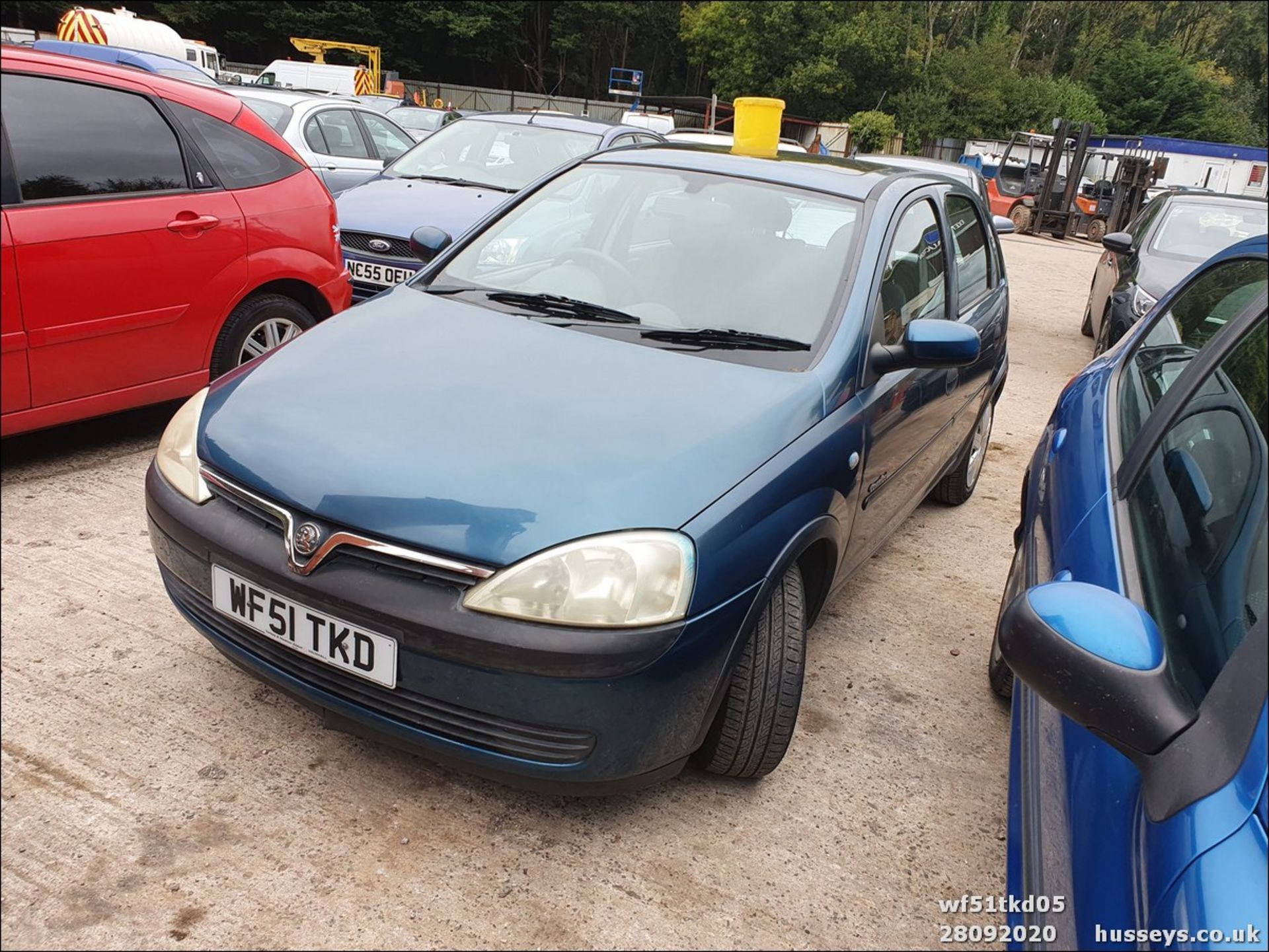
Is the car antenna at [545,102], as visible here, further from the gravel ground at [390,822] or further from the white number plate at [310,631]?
the white number plate at [310,631]

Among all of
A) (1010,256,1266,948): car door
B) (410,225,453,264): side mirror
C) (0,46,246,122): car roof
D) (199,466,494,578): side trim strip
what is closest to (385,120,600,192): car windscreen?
(0,46,246,122): car roof

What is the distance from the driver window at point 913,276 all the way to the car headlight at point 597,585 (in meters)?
1.26

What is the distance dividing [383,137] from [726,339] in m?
7.70

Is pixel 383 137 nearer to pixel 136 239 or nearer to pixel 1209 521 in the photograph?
pixel 136 239

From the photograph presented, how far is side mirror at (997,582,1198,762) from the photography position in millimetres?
1271

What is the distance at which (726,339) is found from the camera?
8.66 ft

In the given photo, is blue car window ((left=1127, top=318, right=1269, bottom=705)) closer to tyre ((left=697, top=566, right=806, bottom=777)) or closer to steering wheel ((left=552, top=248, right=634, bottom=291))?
tyre ((left=697, top=566, right=806, bottom=777))

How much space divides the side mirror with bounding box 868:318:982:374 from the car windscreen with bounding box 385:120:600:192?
4.44 m

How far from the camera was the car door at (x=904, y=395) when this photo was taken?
9.06 feet

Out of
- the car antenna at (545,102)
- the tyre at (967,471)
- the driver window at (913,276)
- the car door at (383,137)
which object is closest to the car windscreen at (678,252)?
the driver window at (913,276)

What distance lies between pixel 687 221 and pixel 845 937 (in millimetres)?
2084

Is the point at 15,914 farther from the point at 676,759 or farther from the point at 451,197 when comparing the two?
the point at 451,197

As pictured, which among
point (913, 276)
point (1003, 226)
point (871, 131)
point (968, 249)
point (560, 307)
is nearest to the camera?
point (560, 307)

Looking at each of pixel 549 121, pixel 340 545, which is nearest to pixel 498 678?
pixel 340 545
